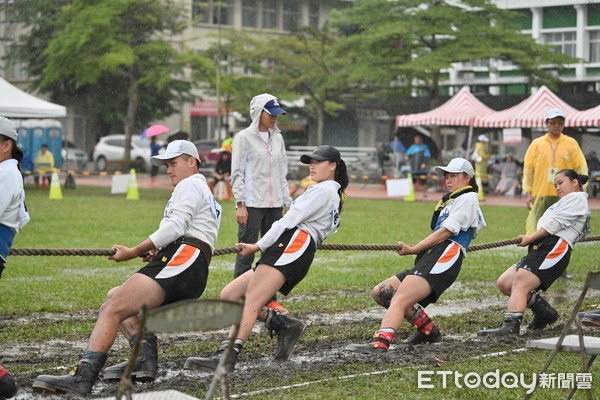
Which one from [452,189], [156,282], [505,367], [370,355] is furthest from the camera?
[452,189]

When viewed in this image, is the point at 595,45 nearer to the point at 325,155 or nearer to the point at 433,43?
the point at 433,43

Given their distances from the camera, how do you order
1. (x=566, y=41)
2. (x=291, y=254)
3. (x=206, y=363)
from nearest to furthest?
(x=206, y=363), (x=291, y=254), (x=566, y=41)

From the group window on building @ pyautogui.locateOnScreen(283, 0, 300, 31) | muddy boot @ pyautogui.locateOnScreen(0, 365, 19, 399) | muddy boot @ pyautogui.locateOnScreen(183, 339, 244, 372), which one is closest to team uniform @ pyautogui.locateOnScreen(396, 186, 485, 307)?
muddy boot @ pyautogui.locateOnScreen(183, 339, 244, 372)

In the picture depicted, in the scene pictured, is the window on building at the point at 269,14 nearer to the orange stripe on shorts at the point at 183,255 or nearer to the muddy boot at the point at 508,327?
the muddy boot at the point at 508,327

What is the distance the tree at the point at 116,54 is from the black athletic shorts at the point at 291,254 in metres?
36.8

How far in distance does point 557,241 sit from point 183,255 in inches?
158

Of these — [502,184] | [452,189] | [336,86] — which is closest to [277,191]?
[452,189]

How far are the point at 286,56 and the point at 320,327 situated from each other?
39.6 meters

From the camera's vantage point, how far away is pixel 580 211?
9469mm

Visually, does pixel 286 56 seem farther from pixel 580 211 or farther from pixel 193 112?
pixel 580 211

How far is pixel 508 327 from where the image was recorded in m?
9.12

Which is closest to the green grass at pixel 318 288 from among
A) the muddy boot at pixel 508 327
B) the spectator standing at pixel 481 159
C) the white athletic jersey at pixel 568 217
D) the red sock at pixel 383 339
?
the muddy boot at pixel 508 327

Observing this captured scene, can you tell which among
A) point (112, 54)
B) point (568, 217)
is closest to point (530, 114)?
point (112, 54)

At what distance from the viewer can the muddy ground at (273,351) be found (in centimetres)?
709
